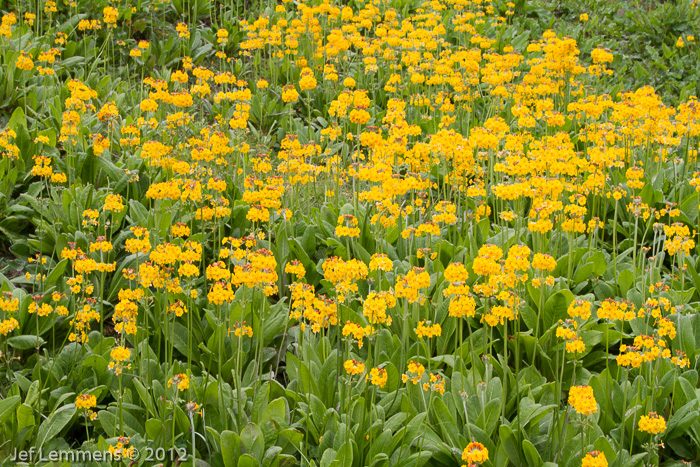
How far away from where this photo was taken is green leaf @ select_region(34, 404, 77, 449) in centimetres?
343

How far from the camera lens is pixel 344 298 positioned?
10.5 ft

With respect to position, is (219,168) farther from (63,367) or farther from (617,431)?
(617,431)

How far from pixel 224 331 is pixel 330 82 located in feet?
17.2

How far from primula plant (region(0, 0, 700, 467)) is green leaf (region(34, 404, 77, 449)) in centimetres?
1

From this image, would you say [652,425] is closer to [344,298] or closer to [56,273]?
[344,298]

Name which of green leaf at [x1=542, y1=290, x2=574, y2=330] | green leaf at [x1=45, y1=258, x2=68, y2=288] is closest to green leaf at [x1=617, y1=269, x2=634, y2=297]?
green leaf at [x1=542, y1=290, x2=574, y2=330]

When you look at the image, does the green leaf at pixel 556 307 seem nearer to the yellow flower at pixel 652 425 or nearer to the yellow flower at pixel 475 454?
the yellow flower at pixel 652 425

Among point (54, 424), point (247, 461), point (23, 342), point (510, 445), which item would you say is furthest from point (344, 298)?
point (23, 342)

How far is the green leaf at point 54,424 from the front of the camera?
343 cm

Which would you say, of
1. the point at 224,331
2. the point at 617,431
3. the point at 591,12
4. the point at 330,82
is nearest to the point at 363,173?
the point at 224,331

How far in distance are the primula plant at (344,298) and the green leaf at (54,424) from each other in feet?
0.04

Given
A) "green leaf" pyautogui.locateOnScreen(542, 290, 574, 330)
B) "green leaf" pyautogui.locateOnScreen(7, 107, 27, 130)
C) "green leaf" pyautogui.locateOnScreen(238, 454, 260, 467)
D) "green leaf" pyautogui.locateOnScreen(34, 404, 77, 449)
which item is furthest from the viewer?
"green leaf" pyautogui.locateOnScreen(7, 107, 27, 130)

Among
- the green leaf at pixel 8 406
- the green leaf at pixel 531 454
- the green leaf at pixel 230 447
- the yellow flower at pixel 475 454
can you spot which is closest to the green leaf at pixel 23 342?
the green leaf at pixel 8 406

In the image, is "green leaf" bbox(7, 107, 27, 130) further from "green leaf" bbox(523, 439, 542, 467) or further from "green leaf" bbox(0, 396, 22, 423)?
"green leaf" bbox(523, 439, 542, 467)
